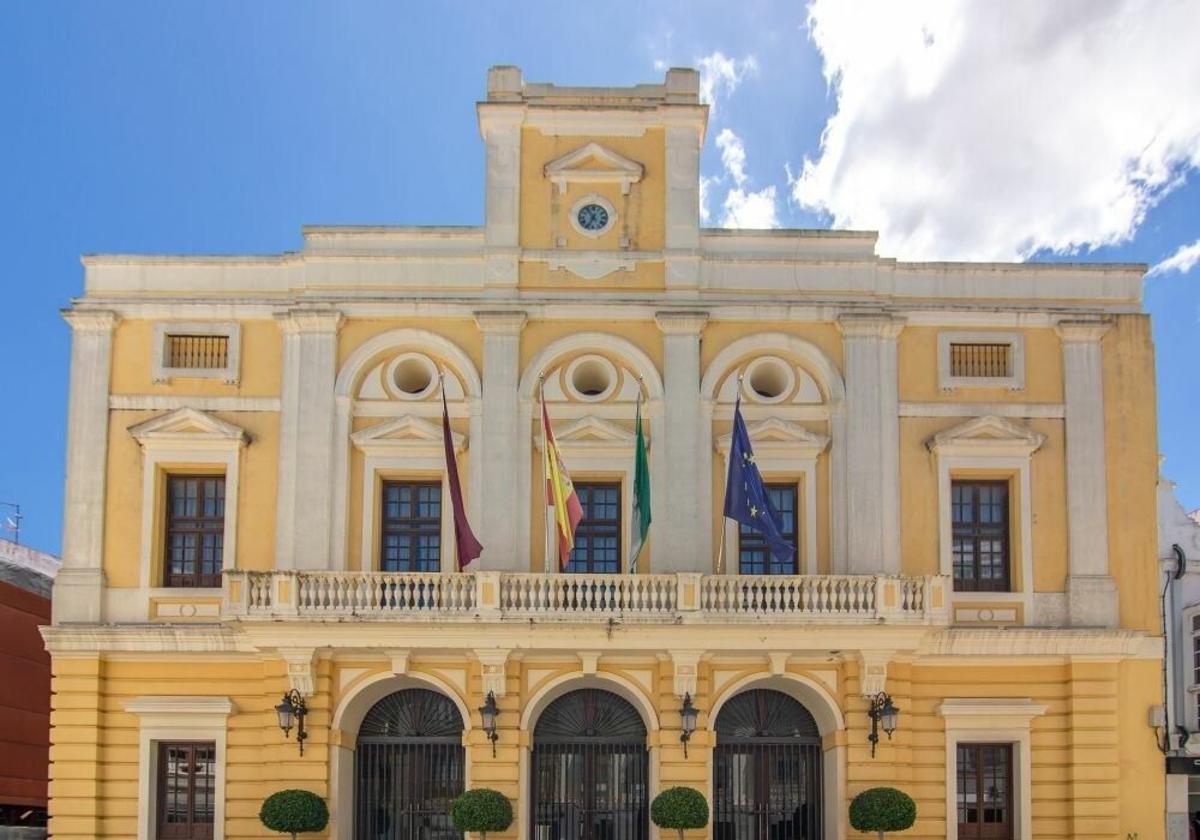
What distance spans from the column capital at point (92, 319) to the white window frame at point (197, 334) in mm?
739

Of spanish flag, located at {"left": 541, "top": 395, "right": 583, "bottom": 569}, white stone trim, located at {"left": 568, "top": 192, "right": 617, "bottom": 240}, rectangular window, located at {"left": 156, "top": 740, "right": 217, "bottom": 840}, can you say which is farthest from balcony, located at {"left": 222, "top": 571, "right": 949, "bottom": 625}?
white stone trim, located at {"left": 568, "top": 192, "right": 617, "bottom": 240}

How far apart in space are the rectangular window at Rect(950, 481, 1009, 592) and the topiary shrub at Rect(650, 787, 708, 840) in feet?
19.1

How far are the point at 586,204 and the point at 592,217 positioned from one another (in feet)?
0.81

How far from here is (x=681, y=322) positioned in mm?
25109

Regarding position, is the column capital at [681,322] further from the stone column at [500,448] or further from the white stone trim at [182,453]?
the white stone trim at [182,453]

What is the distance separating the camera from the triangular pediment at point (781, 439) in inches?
983

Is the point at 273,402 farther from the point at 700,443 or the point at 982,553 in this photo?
the point at 982,553

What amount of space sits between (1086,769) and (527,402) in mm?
10853

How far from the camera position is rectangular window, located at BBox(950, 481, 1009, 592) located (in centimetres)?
2520

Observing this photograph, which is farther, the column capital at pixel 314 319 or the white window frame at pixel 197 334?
the white window frame at pixel 197 334

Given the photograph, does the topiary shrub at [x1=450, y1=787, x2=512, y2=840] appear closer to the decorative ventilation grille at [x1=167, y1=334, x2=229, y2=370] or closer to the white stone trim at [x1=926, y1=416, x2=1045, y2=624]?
the white stone trim at [x1=926, y1=416, x2=1045, y2=624]

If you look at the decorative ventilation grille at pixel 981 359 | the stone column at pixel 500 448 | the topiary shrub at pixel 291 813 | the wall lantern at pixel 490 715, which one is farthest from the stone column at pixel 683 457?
the topiary shrub at pixel 291 813

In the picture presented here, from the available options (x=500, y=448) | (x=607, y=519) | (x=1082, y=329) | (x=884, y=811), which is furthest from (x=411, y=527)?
(x=1082, y=329)

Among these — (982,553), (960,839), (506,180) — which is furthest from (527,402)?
(960,839)
